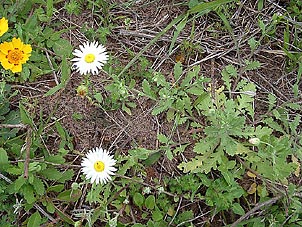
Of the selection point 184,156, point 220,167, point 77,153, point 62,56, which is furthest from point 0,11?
point 220,167

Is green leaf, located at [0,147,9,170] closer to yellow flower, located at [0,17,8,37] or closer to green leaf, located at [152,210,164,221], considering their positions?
yellow flower, located at [0,17,8,37]

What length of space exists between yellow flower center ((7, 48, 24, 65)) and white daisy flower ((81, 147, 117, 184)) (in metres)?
0.69

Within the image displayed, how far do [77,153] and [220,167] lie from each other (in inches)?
30.4

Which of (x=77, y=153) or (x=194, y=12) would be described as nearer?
(x=77, y=153)

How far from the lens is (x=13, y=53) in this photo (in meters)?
2.57

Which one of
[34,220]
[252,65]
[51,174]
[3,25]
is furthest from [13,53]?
[252,65]

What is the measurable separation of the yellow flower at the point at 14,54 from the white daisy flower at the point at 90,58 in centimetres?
27

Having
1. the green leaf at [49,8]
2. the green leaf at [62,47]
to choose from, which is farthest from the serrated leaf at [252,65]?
the green leaf at [49,8]

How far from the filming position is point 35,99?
2672mm

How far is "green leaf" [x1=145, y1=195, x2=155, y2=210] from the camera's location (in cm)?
244

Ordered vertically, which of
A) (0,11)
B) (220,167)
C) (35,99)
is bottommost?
(220,167)


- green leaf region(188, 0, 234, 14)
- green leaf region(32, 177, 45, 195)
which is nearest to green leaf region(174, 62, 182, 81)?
green leaf region(188, 0, 234, 14)

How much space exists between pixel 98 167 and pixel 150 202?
0.35 meters

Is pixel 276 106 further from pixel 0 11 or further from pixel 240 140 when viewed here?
pixel 0 11
